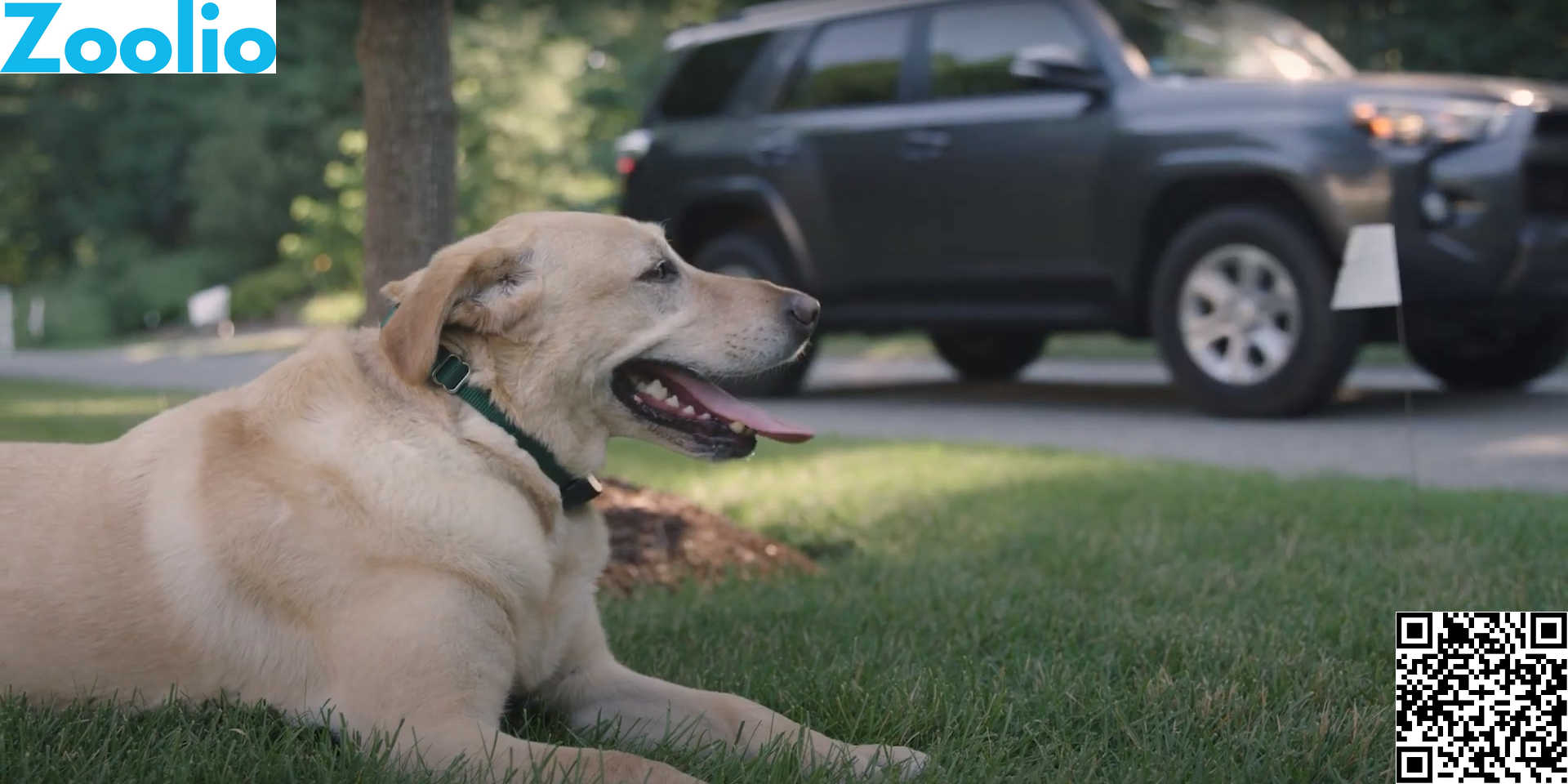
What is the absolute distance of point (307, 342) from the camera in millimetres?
3096

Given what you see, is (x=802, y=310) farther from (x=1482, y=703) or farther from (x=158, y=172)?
(x=158, y=172)

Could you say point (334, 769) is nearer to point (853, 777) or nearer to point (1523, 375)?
point (853, 777)

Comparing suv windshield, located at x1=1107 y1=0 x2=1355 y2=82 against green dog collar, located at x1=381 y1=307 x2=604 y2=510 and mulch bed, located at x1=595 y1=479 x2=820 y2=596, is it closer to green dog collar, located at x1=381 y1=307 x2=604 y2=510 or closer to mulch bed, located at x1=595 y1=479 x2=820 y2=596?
mulch bed, located at x1=595 y1=479 x2=820 y2=596

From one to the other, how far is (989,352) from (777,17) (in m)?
2.83

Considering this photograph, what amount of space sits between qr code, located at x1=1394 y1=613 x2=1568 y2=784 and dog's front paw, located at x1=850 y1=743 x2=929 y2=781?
0.80m

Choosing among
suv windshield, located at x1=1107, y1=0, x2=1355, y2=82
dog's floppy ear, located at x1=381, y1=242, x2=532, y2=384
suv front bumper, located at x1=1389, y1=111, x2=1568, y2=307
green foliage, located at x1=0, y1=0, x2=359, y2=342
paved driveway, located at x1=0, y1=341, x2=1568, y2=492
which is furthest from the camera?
green foliage, located at x1=0, y1=0, x2=359, y2=342

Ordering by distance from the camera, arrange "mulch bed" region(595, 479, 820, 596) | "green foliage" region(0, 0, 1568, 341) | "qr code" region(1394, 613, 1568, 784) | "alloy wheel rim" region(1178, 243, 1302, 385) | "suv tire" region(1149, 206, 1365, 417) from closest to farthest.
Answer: "qr code" region(1394, 613, 1568, 784) → "mulch bed" region(595, 479, 820, 596) → "suv tire" region(1149, 206, 1365, 417) → "alloy wheel rim" region(1178, 243, 1302, 385) → "green foliage" region(0, 0, 1568, 341)

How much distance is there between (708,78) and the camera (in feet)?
33.6

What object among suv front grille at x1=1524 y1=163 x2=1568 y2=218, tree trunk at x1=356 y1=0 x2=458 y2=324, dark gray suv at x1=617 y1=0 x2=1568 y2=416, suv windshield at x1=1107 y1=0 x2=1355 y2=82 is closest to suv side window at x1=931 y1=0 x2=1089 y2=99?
dark gray suv at x1=617 y1=0 x2=1568 y2=416

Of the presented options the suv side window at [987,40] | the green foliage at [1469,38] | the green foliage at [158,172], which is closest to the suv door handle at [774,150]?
the suv side window at [987,40]

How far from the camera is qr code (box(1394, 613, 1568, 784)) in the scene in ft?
8.27

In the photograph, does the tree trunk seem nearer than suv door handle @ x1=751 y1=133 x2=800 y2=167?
Yes

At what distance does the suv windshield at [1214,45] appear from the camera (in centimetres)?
833

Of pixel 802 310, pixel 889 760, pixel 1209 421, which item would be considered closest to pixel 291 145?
pixel 1209 421
